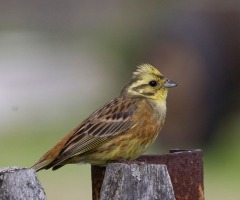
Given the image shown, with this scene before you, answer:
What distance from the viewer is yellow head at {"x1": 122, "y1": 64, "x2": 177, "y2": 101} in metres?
8.56

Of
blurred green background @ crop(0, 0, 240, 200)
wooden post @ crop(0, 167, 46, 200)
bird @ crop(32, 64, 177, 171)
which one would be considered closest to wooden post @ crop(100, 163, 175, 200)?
wooden post @ crop(0, 167, 46, 200)

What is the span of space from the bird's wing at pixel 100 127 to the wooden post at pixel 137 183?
6.59 feet

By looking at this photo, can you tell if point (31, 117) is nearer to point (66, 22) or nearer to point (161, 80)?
point (66, 22)

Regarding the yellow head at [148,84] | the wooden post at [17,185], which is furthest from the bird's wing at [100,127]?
the wooden post at [17,185]

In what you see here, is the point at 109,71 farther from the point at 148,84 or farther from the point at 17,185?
the point at 17,185

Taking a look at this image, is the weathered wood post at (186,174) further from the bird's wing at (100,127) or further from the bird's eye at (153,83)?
the bird's eye at (153,83)

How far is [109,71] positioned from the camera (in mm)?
19391

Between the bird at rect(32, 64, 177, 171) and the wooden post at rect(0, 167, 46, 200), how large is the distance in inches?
85.9

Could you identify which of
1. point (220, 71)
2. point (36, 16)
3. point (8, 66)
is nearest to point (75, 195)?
point (220, 71)

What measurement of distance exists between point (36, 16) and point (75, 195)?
8.08 metres

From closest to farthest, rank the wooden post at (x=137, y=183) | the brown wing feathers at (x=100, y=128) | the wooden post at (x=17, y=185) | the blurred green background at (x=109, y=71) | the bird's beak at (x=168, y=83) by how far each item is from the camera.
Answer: the wooden post at (x=17, y=185)
the wooden post at (x=137, y=183)
the brown wing feathers at (x=100, y=128)
the bird's beak at (x=168, y=83)
the blurred green background at (x=109, y=71)

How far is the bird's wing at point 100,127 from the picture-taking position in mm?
7520

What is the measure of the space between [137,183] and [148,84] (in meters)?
3.34

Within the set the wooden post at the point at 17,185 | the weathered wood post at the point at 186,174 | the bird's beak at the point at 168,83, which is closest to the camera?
the wooden post at the point at 17,185
